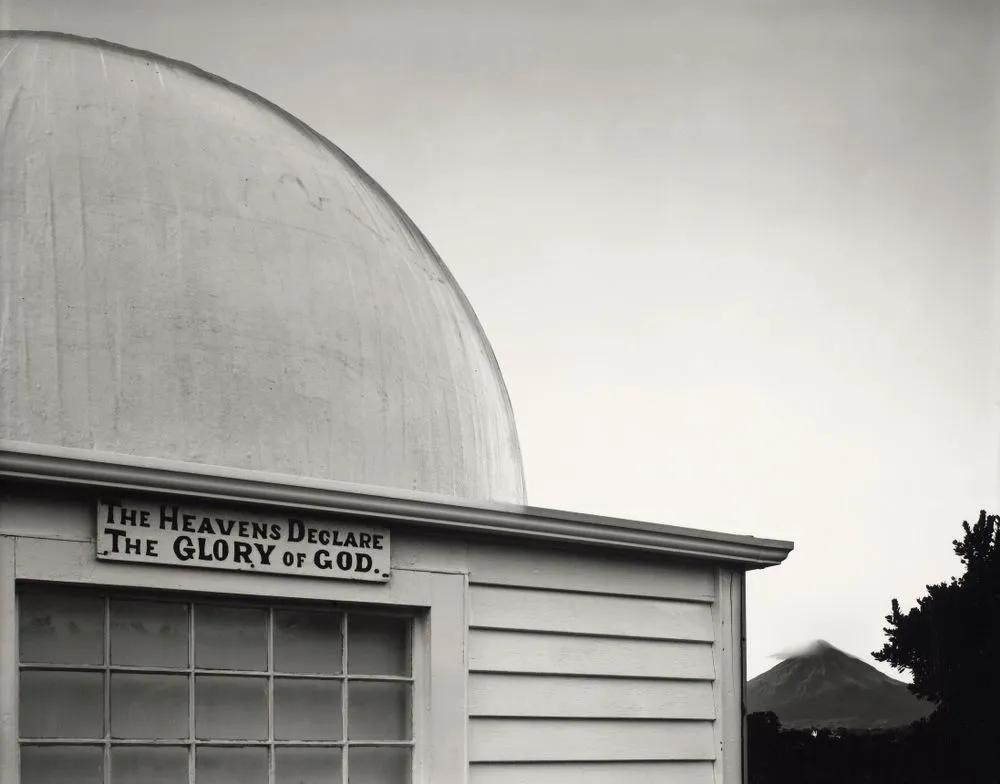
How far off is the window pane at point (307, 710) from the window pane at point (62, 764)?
0.89 meters

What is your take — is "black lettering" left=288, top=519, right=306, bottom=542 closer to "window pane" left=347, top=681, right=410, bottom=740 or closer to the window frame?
the window frame

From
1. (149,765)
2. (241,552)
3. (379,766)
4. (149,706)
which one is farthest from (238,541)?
(379,766)

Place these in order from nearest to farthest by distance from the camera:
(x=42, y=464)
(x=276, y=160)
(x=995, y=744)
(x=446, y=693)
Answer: (x=42, y=464)
(x=446, y=693)
(x=276, y=160)
(x=995, y=744)

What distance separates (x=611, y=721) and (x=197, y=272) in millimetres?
3454

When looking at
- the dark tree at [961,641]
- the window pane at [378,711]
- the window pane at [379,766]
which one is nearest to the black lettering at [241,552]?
→ the window pane at [378,711]

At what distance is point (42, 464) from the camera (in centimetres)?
605

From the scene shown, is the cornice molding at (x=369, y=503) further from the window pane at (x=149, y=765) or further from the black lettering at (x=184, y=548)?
the window pane at (x=149, y=765)

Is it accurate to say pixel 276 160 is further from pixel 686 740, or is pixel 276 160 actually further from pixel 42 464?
pixel 686 740

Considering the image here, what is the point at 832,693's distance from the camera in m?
88.8

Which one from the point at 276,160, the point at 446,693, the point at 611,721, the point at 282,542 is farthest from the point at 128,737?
the point at 276,160

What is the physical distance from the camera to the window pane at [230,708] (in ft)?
21.7

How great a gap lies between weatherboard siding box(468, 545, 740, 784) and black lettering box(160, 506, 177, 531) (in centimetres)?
168

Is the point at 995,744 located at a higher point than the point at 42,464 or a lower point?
lower

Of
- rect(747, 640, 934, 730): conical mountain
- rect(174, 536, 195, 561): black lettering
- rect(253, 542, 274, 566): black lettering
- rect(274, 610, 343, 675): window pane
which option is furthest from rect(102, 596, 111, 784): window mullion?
rect(747, 640, 934, 730): conical mountain
